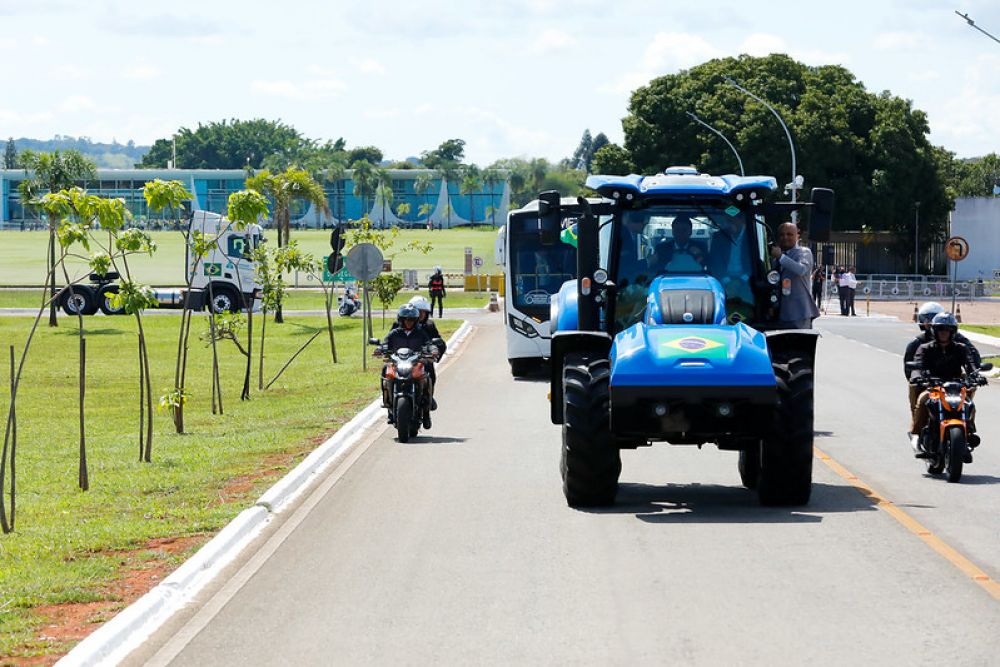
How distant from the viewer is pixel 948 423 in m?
14.5

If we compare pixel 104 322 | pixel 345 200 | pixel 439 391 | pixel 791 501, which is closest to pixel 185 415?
pixel 439 391

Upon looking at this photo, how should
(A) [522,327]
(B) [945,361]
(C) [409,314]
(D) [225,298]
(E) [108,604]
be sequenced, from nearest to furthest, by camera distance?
(E) [108,604] < (B) [945,361] < (C) [409,314] < (A) [522,327] < (D) [225,298]

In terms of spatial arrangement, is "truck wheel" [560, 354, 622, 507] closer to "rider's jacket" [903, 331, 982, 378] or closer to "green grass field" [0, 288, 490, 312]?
"rider's jacket" [903, 331, 982, 378]

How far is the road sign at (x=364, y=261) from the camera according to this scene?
31.2 metres

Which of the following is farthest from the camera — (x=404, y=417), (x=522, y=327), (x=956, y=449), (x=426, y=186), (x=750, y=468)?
(x=426, y=186)

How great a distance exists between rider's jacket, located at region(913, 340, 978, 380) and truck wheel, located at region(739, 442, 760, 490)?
2.03m

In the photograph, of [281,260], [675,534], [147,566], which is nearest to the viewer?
[147,566]

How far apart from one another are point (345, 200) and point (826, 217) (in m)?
169

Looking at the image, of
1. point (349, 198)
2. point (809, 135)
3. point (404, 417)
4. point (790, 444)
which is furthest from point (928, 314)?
point (349, 198)

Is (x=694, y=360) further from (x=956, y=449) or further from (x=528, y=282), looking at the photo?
(x=528, y=282)

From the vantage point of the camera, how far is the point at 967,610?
8.85 metres

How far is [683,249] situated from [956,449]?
3167mm

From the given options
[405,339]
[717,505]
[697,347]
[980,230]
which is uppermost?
[980,230]

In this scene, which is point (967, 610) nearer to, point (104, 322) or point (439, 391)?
point (439, 391)
